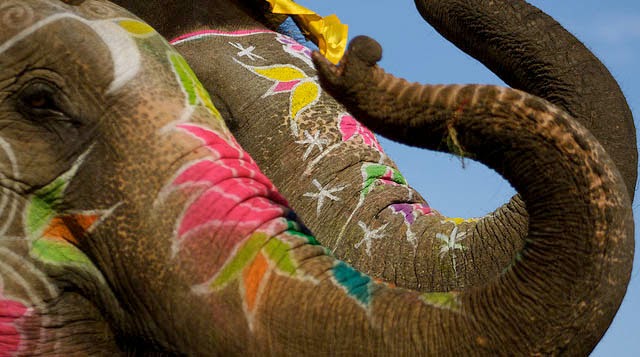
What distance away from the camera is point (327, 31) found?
3330 mm

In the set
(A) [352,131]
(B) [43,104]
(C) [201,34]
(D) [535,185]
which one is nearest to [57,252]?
(B) [43,104]

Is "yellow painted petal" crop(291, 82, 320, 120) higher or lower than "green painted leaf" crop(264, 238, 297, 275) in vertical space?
lower

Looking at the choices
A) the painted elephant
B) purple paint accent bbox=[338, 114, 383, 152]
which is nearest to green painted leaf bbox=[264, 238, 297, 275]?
the painted elephant

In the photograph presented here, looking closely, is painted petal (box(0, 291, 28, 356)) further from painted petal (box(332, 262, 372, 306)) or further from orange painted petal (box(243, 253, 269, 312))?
painted petal (box(332, 262, 372, 306))

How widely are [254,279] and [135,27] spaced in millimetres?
530

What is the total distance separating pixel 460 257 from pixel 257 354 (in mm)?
1012

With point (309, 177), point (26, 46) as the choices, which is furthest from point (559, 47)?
point (26, 46)

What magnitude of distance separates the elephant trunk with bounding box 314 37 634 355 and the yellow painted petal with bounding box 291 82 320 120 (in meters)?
1.34

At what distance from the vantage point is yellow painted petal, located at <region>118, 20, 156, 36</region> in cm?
193

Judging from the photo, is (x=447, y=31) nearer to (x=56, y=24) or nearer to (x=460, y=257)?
(x=460, y=257)

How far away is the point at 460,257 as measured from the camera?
2.56m

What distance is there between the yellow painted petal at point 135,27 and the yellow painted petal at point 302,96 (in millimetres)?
981

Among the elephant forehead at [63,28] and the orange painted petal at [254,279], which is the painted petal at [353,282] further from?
the elephant forehead at [63,28]

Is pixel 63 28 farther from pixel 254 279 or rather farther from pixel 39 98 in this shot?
pixel 254 279
